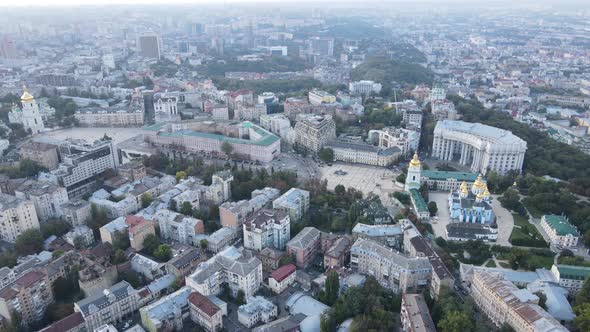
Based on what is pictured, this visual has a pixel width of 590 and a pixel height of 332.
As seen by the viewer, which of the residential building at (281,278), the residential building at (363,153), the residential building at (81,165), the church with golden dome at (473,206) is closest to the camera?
the residential building at (281,278)

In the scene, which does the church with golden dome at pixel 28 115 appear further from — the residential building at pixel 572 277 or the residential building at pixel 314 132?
the residential building at pixel 572 277

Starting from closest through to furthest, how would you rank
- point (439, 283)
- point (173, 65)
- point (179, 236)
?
point (439, 283) → point (179, 236) → point (173, 65)

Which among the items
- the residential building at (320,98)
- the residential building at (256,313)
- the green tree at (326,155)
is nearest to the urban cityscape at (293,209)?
the residential building at (256,313)

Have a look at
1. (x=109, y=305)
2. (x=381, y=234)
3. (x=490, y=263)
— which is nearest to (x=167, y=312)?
(x=109, y=305)

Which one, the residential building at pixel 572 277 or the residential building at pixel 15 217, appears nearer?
the residential building at pixel 572 277

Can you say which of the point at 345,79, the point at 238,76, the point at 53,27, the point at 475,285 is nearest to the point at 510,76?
the point at 345,79

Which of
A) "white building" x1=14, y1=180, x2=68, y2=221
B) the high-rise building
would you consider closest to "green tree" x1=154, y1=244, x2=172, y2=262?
"white building" x1=14, y1=180, x2=68, y2=221

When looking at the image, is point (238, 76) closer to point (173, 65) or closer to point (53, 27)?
point (173, 65)
